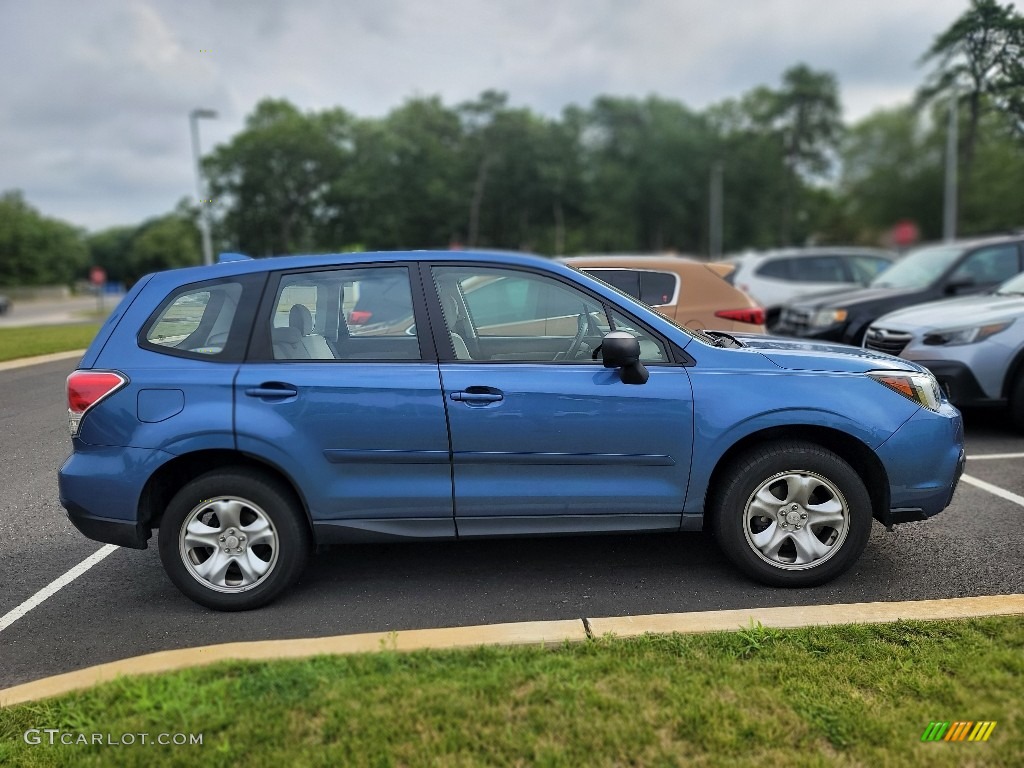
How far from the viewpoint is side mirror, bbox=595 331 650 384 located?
336cm

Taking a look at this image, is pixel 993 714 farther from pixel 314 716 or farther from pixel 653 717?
pixel 314 716

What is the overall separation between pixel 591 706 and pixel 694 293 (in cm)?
484

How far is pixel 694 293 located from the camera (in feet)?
22.3

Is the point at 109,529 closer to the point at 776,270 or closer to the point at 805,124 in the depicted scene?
the point at 776,270

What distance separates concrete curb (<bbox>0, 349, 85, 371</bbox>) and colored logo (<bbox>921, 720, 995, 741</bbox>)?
10.0 metres

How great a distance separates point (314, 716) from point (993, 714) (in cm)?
227

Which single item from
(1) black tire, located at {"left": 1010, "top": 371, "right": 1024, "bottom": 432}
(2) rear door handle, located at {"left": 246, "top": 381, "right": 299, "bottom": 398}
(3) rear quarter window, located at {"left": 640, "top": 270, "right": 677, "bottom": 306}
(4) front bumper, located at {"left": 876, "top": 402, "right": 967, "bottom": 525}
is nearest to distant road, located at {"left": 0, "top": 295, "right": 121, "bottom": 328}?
(3) rear quarter window, located at {"left": 640, "top": 270, "right": 677, "bottom": 306}

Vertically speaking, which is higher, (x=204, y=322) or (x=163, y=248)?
(x=163, y=248)

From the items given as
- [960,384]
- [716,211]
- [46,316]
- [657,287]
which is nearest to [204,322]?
[657,287]

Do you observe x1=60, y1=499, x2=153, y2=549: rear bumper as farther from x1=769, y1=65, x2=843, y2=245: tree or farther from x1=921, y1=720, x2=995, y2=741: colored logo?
x1=769, y1=65, x2=843, y2=245: tree


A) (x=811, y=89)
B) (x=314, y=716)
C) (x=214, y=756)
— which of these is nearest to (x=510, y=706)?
(x=314, y=716)

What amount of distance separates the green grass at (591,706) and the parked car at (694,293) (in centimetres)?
396

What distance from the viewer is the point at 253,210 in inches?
2227

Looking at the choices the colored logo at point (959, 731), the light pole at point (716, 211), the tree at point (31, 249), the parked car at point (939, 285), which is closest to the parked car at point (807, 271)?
the parked car at point (939, 285)
